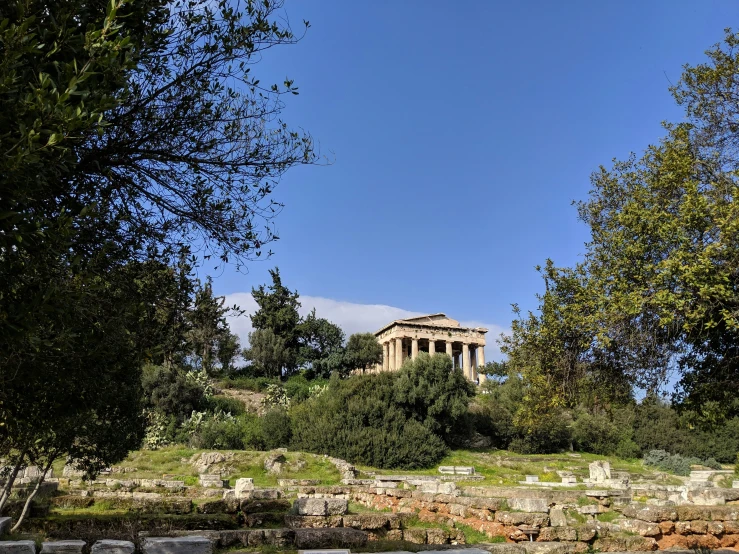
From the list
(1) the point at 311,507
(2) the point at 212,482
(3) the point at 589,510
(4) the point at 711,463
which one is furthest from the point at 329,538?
(4) the point at 711,463

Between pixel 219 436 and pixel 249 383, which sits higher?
pixel 249 383

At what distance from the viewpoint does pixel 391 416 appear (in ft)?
109

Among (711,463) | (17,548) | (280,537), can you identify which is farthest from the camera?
(711,463)

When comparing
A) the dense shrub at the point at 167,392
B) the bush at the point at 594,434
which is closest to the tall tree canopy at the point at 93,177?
the dense shrub at the point at 167,392

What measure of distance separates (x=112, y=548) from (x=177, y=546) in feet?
2.77

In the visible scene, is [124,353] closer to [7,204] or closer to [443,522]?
[7,204]

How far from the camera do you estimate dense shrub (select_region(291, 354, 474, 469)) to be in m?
32.1

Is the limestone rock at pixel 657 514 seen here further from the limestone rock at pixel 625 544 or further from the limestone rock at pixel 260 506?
the limestone rock at pixel 260 506

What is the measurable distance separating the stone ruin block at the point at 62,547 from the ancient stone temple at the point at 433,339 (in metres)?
55.0

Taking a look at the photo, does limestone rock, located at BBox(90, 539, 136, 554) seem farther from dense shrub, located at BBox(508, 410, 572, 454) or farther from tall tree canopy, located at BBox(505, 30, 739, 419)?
dense shrub, located at BBox(508, 410, 572, 454)

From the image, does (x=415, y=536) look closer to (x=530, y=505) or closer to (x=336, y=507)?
(x=336, y=507)

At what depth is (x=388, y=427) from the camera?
3309 centimetres

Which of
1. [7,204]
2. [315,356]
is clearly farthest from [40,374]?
[315,356]

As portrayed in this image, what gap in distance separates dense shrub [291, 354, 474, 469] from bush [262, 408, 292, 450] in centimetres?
55
